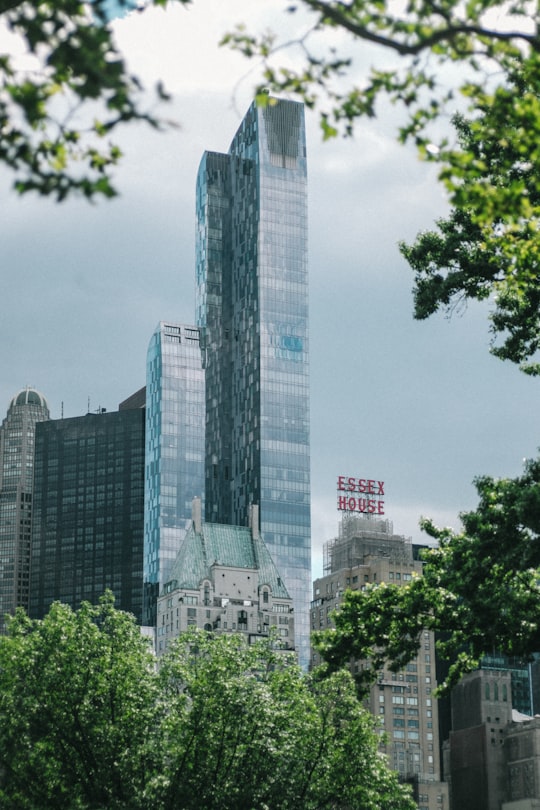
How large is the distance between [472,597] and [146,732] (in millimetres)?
29193

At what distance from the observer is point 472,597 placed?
→ 101 ft

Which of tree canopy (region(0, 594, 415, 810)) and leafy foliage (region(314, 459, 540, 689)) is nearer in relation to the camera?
leafy foliage (region(314, 459, 540, 689))

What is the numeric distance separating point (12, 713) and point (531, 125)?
45869mm

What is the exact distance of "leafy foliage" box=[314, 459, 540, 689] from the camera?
2978 centimetres

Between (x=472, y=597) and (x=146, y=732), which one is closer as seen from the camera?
(x=472, y=597)

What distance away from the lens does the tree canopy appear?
179ft

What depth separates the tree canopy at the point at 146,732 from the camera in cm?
5450

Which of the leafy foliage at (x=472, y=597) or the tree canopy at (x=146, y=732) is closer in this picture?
the leafy foliage at (x=472, y=597)

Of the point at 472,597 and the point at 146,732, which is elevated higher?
the point at 472,597

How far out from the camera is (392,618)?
32156 mm

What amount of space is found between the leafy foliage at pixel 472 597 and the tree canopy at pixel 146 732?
23.1 meters

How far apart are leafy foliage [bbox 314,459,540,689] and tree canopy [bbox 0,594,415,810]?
75.8 ft

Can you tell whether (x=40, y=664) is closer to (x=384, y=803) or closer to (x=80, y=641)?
(x=80, y=641)

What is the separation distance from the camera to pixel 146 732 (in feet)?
185
